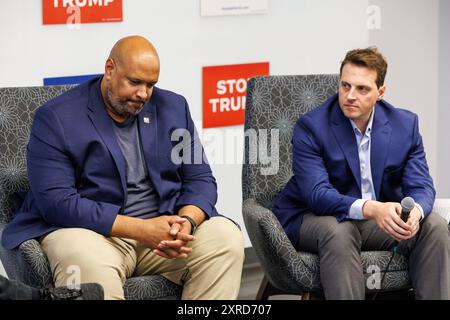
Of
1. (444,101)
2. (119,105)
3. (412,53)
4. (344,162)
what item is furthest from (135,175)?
(444,101)

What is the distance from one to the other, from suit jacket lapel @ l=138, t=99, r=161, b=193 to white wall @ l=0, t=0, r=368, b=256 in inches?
30.6

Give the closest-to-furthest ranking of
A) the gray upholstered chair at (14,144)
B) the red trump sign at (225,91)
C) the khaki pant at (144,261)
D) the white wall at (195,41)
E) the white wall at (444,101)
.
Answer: the khaki pant at (144,261)
the gray upholstered chair at (14,144)
the white wall at (195,41)
the red trump sign at (225,91)
the white wall at (444,101)

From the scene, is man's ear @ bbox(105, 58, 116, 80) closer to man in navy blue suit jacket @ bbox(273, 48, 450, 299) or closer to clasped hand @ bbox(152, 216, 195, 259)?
clasped hand @ bbox(152, 216, 195, 259)

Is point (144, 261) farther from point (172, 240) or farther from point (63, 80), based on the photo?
point (63, 80)

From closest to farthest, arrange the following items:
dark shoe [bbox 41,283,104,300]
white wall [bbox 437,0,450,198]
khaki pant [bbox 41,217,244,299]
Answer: dark shoe [bbox 41,283,104,300] → khaki pant [bbox 41,217,244,299] → white wall [bbox 437,0,450,198]

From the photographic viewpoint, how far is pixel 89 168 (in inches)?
128

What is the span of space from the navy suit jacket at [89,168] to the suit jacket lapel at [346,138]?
55cm

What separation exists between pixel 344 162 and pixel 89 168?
0.99m

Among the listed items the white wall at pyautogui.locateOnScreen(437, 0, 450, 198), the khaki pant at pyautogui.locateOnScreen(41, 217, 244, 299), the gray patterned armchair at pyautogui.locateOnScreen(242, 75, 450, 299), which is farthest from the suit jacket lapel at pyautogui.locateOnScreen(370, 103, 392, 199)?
the white wall at pyautogui.locateOnScreen(437, 0, 450, 198)

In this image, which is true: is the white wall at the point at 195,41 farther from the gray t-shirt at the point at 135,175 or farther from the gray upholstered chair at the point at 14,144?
the gray t-shirt at the point at 135,175

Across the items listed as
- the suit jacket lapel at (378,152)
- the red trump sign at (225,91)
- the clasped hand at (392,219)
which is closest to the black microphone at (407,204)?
the clasped hand at (392,219)

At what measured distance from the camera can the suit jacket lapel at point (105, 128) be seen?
10.8 ft

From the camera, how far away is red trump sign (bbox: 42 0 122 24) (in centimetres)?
395

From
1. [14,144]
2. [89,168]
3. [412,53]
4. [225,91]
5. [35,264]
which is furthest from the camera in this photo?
[412,53]
